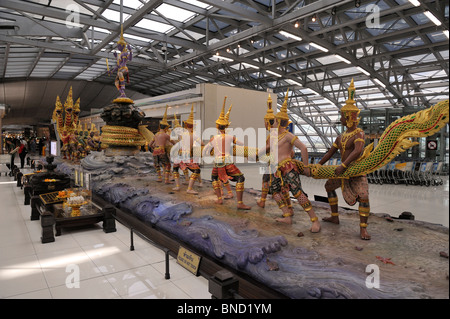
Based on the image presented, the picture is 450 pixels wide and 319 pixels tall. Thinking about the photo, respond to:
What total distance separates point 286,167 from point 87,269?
245cm

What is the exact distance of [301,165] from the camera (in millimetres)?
3379

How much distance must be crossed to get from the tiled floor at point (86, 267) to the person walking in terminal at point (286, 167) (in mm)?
1237

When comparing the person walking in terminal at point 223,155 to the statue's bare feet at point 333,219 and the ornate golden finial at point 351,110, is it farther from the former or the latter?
the ornate golden finial at point 351,110

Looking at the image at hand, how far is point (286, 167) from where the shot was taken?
3322 mm

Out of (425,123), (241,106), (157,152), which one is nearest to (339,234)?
(425,123)

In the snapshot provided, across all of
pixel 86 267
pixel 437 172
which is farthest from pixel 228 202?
pixel 437 172

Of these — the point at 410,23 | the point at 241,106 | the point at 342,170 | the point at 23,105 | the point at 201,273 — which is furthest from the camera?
the point at 23,105

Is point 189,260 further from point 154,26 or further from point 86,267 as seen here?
point 154,26

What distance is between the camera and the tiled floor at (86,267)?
2736 mm

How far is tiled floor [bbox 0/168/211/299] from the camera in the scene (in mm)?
2729

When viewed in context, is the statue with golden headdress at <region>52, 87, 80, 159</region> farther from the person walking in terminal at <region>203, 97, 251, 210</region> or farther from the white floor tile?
the white floor tile

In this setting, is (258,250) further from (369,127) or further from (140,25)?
(140,25)

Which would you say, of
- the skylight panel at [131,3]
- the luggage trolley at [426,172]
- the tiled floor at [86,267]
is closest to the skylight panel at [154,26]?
the skylight panel at [131,3]

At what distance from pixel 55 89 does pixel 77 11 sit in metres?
14.0
